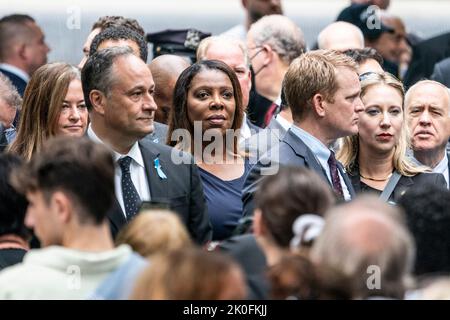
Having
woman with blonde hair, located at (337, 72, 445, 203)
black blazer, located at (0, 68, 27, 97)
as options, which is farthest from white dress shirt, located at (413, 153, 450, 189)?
black blazer, located at (0, 68, 27, 97)

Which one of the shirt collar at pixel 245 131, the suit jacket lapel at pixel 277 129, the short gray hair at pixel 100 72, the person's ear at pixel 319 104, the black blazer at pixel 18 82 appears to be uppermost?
the short gray hair at pixel 100 72

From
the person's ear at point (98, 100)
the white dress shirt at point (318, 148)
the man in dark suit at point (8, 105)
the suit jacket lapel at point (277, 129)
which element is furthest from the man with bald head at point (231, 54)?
the person's ear at point (98, 100)

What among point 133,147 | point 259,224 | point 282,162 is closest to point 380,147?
point 282,162

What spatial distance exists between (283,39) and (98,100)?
103 inches

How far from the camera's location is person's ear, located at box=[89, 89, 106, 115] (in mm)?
7332

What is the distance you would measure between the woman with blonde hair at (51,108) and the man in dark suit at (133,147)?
0.62ft

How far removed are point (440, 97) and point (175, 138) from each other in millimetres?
1838

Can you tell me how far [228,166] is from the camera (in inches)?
306

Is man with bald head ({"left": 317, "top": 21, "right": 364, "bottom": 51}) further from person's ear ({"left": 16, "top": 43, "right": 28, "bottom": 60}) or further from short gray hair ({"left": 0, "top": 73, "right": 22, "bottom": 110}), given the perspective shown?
short gray hair ({"left": 0, "top": 73, "right": 22, "bottom": 110})

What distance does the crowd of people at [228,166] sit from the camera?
16.8 feet

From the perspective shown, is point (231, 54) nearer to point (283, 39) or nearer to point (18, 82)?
point (283, 39)

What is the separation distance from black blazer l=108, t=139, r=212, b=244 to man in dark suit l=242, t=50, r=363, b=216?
0.49m

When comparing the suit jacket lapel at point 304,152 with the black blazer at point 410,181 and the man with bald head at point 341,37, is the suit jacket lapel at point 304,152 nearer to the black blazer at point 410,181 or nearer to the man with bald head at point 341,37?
the black blazer at point 410,181
